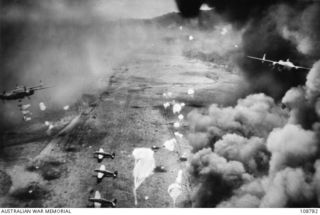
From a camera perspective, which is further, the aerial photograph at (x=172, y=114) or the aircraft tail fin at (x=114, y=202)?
the aerial photograph at (x=172, y=114)

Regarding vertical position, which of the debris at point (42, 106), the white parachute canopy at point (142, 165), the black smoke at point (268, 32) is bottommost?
the white parachute canopy at point (142, 165)

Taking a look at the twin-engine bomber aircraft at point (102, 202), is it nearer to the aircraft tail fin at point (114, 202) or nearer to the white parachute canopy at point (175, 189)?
the aircraft tail fin at point (114, 202)

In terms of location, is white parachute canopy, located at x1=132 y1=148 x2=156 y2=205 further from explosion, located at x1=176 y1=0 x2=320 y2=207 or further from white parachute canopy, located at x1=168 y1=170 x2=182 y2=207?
explosion, located at x1=176 y1=0 x2=320 y2=207

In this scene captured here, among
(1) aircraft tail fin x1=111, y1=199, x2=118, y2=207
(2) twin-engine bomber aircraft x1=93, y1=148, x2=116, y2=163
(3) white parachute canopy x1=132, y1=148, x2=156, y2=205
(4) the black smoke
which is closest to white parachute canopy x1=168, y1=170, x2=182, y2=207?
(3) white parachute canopy x1=132, y1=148, x2=156, y2=205

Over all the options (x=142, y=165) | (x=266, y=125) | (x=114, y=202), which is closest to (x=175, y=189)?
(x=142, y=165)

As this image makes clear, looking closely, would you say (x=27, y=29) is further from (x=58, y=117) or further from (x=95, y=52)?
(x=95, y=52)

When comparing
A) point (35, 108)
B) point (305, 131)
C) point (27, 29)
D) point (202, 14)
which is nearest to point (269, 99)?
point (305, 131)

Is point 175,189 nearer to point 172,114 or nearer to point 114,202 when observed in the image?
point 114,202

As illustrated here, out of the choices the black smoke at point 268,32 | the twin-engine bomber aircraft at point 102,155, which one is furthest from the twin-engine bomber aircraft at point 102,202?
the black smoke at point 268,32
